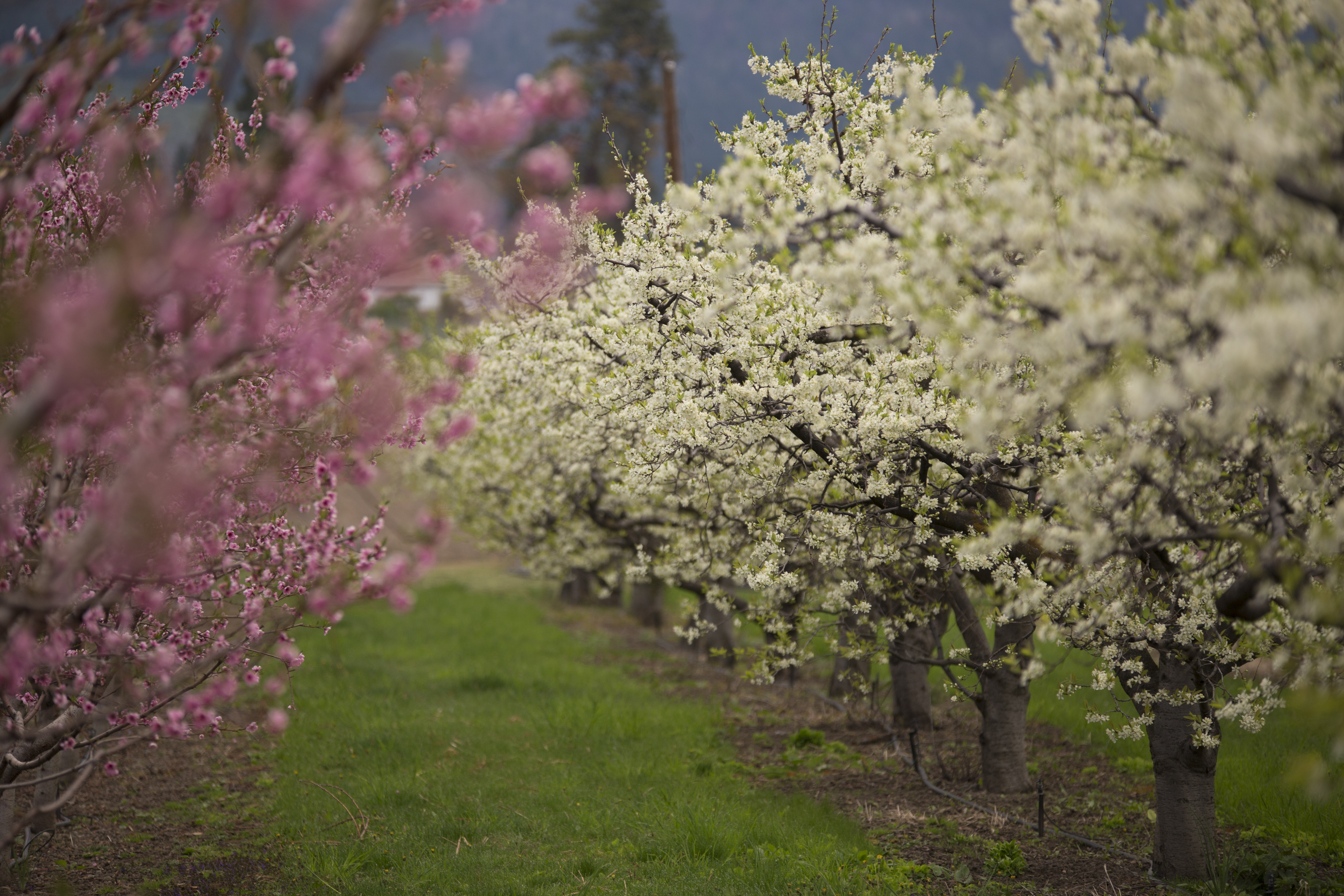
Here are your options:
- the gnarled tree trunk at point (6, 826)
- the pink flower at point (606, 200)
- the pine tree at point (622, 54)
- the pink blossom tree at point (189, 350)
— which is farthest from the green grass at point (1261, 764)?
the pine tree at point (622, 54)

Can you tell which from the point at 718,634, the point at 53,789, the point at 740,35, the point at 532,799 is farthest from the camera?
the point at 740,35

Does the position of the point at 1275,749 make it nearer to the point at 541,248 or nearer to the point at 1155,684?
the point at 1155,684

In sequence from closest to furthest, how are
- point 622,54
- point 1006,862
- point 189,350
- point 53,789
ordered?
point 189,350
point 1006,862
point 53,789
point 622,54

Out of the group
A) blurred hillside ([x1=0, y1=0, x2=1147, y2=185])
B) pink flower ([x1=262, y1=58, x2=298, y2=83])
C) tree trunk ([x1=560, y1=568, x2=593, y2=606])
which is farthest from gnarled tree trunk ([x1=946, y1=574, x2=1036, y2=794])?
blurred hillside ([x1=0, y1=0, x2=1147, y2=185])

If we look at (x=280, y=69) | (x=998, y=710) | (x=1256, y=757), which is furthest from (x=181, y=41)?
(x=1256, y=757)

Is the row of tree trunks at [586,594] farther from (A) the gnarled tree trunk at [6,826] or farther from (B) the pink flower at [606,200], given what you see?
(B) the pink flower at [606,200]

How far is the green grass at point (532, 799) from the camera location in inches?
234

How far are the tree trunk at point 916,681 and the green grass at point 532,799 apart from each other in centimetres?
227

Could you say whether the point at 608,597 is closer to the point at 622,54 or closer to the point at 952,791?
the point at 952,791

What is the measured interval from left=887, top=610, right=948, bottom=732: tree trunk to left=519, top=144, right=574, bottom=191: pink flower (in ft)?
23.4

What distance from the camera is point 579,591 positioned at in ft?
88.4

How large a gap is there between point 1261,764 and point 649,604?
49.4 feet

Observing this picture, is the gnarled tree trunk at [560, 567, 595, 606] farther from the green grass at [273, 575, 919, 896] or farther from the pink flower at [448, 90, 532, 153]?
the pink flower at [448, 90, 532, 153]

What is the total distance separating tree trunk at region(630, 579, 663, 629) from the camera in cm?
2056
